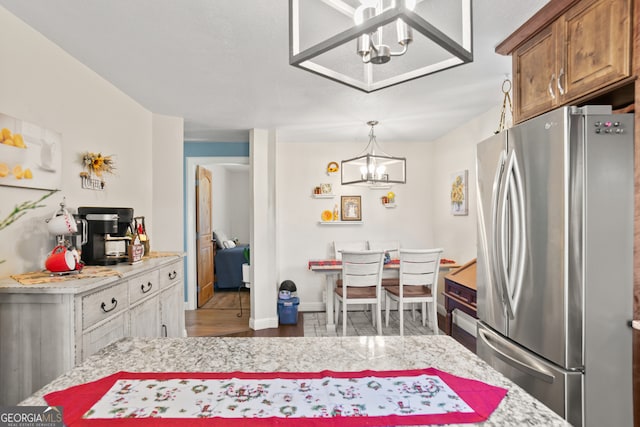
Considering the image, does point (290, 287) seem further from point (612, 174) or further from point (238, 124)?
point (612, 174)

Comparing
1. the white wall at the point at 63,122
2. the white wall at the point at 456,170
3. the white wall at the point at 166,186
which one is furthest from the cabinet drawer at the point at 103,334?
the white wall at the point at 456,170

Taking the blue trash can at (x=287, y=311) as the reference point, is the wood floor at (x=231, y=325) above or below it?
below

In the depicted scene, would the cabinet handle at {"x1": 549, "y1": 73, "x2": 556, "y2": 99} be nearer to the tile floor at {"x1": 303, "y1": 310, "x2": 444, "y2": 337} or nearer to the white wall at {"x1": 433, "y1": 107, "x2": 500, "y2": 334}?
the white wall at {"x1": 433, "y1": 107, "x2": 500, "y2": 334}

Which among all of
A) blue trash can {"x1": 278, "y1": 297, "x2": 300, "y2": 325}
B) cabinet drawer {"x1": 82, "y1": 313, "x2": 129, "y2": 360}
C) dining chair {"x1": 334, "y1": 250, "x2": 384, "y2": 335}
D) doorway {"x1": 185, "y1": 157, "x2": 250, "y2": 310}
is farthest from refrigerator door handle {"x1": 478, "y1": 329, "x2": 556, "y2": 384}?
doorway {"x1": 185, "y1": 157, "x2": 250, "y2": 310}

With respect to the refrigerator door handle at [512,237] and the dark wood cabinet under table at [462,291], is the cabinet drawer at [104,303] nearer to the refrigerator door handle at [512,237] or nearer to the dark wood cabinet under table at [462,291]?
the refrigerator door handle at [512,237]

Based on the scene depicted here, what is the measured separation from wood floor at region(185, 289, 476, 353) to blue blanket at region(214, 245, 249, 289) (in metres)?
0.80

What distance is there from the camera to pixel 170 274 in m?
2.98

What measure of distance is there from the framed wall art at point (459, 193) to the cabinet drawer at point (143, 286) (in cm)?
338

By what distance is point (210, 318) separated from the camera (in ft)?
15.4

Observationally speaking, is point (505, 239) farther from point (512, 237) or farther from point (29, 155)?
point (29, 155)

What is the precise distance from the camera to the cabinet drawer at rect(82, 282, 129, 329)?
178 centimetres

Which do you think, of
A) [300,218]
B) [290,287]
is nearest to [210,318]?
[290,287]

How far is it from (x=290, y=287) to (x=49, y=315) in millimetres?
3142

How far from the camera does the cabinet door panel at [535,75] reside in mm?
1964
